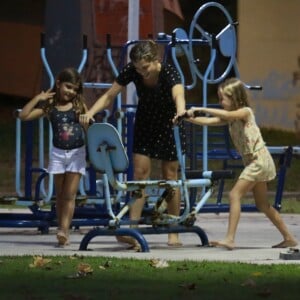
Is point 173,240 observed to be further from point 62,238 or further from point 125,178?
point 125,178

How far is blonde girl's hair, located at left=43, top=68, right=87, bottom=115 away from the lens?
11.1 metres

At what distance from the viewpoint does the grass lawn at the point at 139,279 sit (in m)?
7.95

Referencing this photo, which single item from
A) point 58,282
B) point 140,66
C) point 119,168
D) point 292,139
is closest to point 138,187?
point 119,168

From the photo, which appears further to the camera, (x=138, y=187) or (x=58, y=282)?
(x=138, y=187)

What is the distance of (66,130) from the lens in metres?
11.1

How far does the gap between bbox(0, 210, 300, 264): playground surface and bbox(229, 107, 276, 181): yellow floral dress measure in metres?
0.58

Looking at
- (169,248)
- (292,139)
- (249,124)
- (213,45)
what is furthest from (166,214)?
(292,139)

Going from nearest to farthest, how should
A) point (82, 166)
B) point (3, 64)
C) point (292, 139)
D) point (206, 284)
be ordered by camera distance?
1. point (206, 284)
2. point (82, 166)
3. point (292, 139)
4. point (3, 64)

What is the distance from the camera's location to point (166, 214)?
428 inches

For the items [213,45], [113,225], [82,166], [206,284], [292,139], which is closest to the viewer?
[206,284]

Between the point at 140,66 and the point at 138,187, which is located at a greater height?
the point at 140,66

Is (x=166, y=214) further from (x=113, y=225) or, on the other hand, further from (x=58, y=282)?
(x=58, y=282)

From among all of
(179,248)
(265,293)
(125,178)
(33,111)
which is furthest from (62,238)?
(265,293)

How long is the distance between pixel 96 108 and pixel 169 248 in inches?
49.0
